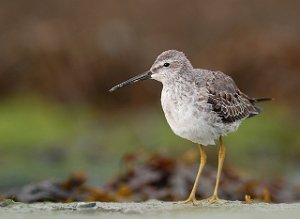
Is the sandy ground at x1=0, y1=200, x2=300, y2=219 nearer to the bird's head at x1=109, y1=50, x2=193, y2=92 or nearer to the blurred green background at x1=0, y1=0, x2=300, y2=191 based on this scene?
the bird's head at x1=109, y1=50, x2=193, y2=92

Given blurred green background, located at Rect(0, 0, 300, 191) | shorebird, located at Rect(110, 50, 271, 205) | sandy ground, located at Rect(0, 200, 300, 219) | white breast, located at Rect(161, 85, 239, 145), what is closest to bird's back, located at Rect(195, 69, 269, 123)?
shorebird, located at Rect(110, 50, 271, 205)

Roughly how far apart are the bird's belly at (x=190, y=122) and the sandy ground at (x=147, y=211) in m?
0.55

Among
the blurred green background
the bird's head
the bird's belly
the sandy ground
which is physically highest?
the blurred green background

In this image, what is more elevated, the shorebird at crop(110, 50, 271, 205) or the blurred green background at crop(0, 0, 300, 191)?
the blurred green background at crop(0, 0, 300, 191)

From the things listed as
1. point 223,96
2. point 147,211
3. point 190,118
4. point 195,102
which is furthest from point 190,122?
point 147,211

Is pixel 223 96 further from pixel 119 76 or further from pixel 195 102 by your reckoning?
pixel 119 76

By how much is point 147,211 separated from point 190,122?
94 cm

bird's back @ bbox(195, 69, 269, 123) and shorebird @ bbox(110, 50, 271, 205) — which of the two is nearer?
shorebird @ bbox(110, 50, 271, 205)

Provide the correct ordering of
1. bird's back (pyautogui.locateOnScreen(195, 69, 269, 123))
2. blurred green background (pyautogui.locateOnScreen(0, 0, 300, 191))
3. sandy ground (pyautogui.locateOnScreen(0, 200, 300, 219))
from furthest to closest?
blurred green background (pyautogui.locateOnScreen(0, 0, 300, 191))
bird's back (pyautogui.locateOnScreen(195, 69, 269, 123))
sandy ground (pyautogui.locateOnScreen(0, 200, 300, 219))

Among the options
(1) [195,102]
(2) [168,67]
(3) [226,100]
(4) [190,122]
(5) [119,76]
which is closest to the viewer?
(4) [190,122]

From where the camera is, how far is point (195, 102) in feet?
23.0

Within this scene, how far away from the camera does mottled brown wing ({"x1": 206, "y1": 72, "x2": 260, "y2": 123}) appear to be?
7203 millimetres

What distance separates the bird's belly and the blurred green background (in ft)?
10.5

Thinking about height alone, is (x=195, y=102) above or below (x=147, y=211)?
above
